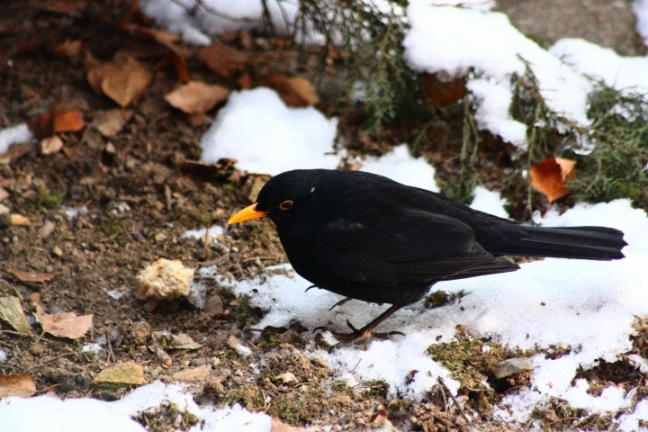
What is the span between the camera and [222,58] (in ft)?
19.7

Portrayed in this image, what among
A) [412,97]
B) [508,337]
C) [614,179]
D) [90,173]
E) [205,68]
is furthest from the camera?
[205,68]

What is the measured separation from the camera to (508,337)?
3771 millimetres

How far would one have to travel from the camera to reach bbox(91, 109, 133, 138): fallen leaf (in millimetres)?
5418

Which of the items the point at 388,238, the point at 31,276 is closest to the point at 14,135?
the point at 31,276

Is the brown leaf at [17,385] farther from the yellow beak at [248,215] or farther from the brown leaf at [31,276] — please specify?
the yellow beak at [248,215]

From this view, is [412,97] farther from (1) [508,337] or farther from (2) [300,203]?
(1) [508,337]

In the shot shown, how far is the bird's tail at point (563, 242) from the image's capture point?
3854 mm

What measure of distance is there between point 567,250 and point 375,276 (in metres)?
1.05

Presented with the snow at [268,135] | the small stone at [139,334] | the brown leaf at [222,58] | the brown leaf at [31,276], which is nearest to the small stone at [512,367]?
the small stone at [139,334]

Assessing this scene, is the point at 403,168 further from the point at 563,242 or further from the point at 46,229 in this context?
the point at 46,229

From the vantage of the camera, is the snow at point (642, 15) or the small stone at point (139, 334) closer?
the small stone at point (139, 334)

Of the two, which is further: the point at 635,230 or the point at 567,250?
the point at 635,230

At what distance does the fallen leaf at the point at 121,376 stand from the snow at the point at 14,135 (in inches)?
99.3

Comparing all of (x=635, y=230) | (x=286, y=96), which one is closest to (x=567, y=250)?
(x=635, y=230)
